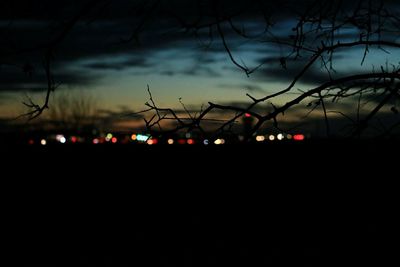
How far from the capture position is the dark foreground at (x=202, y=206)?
819 centimetres

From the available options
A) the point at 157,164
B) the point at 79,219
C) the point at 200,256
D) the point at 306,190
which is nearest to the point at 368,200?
the point at 306,190

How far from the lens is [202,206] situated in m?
9.73

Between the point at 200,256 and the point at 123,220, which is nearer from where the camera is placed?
the point at 200,256

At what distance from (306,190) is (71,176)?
3.95 m

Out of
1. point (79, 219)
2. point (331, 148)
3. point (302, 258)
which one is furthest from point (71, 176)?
point (331, 148)

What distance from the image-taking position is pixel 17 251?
857 centimetres

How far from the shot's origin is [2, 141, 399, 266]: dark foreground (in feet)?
26.9

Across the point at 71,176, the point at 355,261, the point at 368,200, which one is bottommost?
the point at 355,261

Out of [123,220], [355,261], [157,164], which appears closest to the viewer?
[355,261]

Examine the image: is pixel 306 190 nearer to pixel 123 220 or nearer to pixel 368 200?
pixel 368 200

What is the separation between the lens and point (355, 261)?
7789mm

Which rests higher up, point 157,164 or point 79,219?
point 157,164

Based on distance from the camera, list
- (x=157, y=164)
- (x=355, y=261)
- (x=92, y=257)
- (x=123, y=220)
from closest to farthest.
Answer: (x=355, y=261) → (x=92, y=257) → (x=123, y=220) → (x=157, y=164)

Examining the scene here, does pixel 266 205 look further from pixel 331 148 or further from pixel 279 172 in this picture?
pixel 331 148
